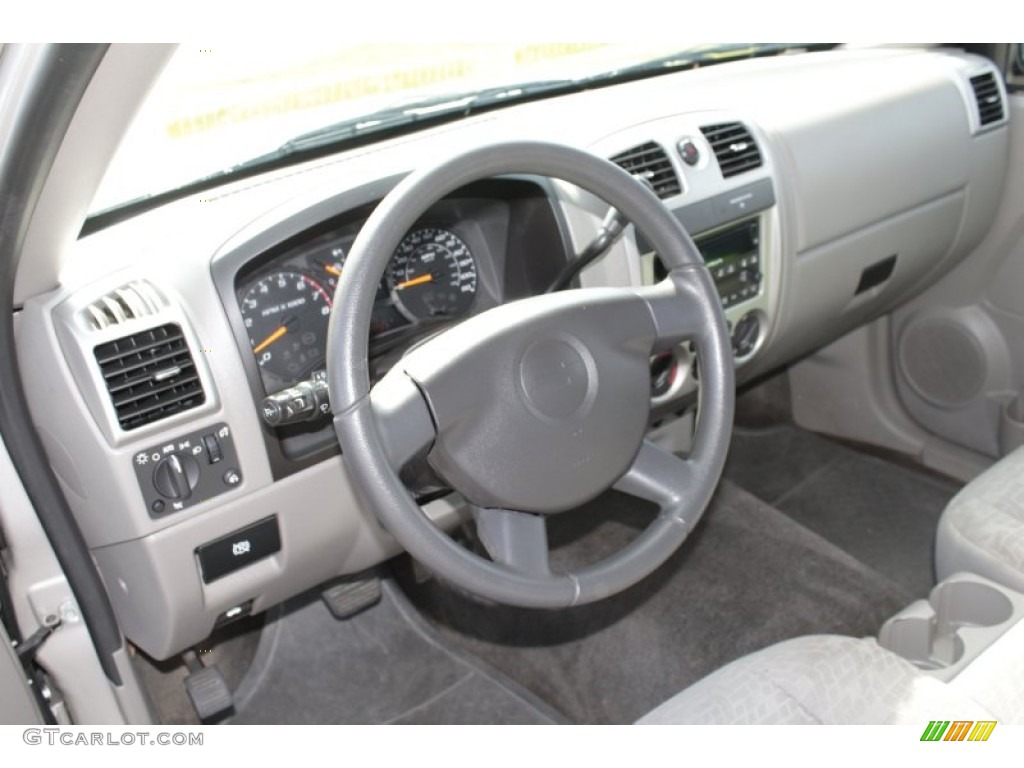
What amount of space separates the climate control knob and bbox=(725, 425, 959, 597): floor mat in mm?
1580

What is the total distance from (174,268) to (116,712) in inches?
28.5

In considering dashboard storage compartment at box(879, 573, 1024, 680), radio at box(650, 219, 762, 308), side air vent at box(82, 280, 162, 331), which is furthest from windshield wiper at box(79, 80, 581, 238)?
dashboard storage compartment at box(879, 573, 1024, 680)

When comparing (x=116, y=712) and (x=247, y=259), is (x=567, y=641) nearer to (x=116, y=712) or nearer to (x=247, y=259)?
(x=116, y=712)

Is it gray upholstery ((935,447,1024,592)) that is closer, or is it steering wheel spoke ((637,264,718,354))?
steering wheel spoke ((637,264,718,354))

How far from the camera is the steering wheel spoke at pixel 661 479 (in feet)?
4.45

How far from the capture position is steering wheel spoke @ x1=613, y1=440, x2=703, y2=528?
136 cm

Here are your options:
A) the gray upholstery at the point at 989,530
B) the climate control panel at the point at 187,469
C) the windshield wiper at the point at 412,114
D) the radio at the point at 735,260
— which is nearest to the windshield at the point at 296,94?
the windshield wiper at the point at 412,114

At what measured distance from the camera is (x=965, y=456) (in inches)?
102

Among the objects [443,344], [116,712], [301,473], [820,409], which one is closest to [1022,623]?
[443,344]

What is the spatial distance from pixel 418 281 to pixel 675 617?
36.1 inches

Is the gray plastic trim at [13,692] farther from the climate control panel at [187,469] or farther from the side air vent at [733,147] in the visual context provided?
the side air vent at [733,147]

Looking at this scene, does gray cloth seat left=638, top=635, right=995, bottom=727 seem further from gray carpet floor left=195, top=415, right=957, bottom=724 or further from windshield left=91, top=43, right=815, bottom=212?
windshield left=91, top=43, right=815, bottom=212

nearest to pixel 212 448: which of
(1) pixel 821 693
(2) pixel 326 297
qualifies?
(2) pixel 326 297

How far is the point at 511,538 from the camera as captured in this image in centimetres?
129
